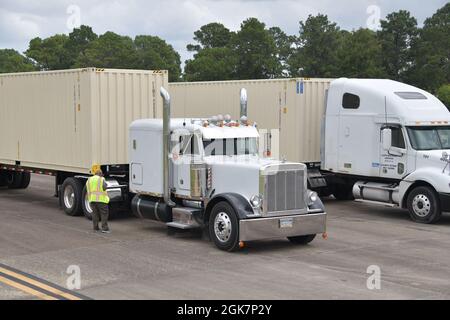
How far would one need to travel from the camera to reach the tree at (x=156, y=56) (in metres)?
62.6

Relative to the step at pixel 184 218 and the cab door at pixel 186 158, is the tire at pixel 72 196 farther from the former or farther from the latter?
the cab door at pixel 186 158

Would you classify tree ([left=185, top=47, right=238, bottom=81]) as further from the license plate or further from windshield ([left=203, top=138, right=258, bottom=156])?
the license plate

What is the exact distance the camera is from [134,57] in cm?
6119

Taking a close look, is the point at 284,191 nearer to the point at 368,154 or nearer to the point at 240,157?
the point at 240,157

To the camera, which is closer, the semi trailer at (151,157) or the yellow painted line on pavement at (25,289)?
the yellow painted line on pavement at (25,289)

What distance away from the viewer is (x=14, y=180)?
77.0 feet

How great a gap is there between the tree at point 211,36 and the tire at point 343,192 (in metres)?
60.7

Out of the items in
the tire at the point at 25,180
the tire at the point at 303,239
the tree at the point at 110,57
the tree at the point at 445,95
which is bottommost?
the tire at the point at 303,239

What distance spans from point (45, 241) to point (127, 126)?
13.9 feet

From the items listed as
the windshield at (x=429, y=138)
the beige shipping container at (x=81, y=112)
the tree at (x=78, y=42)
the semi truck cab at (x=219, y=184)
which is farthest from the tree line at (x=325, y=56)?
the semi truck cab at (x=219, y=184)

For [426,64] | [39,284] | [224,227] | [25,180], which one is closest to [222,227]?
[224,227]

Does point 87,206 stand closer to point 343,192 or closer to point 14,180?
point 14,180

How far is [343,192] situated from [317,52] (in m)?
38.8

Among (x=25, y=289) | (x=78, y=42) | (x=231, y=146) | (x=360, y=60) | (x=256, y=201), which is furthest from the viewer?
(x=78, y=42)
